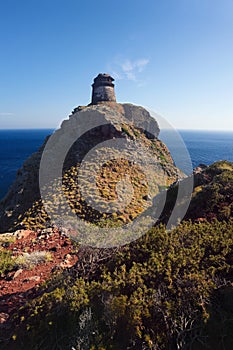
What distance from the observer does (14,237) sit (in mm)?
9508

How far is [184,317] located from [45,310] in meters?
2.36

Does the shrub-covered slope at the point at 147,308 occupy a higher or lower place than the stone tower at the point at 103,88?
lower

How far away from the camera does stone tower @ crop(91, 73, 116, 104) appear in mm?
34000

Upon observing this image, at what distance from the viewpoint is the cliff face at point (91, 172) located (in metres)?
13.7

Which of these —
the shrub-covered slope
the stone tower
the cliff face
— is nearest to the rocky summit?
the cliff face

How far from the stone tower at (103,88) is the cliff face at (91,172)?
40.9 feet

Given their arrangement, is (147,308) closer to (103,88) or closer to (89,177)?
(89,177)

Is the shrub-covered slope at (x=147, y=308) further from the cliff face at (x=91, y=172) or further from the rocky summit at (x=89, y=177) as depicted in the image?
the cliff face at (x=91, y=172)

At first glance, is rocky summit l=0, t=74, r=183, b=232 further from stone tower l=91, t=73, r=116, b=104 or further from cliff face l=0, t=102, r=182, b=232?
stone tower l=91, t=73, r=116, b=104

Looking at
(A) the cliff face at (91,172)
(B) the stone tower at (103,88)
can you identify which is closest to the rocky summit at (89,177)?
(A) the cliff face at (91,172)

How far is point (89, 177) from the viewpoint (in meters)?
16.5

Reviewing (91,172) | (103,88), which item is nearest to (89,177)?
(91,172)

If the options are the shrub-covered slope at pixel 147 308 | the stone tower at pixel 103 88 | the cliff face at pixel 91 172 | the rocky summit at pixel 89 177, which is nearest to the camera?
the shrub-covered slope at pixel 147 308

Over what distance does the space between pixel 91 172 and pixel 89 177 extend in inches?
25.6
